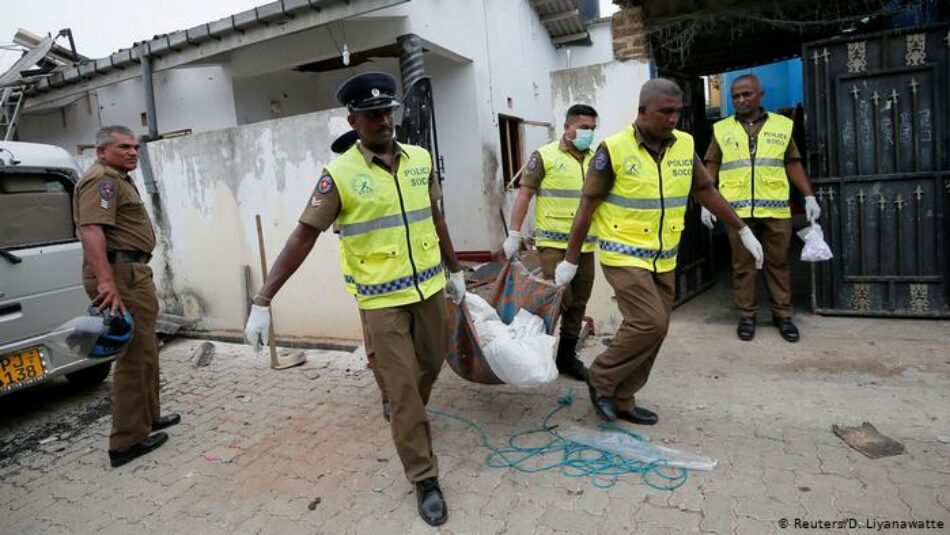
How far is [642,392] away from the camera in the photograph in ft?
12.5

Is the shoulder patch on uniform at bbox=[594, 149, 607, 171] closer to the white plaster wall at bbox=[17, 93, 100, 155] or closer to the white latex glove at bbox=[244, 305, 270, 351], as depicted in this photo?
the white latex glove at bbox=[244, 305, 270, 351]

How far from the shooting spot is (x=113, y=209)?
343cm

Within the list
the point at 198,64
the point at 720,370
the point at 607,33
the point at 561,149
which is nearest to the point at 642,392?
the point at 720,370

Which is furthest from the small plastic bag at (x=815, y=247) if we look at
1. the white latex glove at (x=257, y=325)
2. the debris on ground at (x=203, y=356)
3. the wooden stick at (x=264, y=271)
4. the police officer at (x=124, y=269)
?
the debris on ground at (x=203, y=356)

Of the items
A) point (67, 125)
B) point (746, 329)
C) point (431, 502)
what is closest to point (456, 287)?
point (431, 502)

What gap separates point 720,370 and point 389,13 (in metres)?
5.04

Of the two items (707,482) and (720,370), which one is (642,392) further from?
(707,482)

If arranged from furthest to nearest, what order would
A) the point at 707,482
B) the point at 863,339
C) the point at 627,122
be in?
the point at 627,122
the point at 863,339
the point at 707,482

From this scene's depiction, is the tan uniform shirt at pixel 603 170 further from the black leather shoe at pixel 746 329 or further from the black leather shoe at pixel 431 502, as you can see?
the black leather shoe at pixel 746 329

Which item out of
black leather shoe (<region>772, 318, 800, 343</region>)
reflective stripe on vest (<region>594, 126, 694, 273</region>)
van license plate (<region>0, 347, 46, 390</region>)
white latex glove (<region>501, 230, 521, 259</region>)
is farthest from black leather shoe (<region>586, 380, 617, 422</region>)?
van license plate (<region>0, 347, 46, 390</region>)

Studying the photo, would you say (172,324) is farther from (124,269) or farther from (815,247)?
(815,247)

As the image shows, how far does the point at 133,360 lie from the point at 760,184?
4.56 m

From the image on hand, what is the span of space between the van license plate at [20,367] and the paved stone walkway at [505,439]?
0.46 metres

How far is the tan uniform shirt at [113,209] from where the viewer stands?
3.37 m
